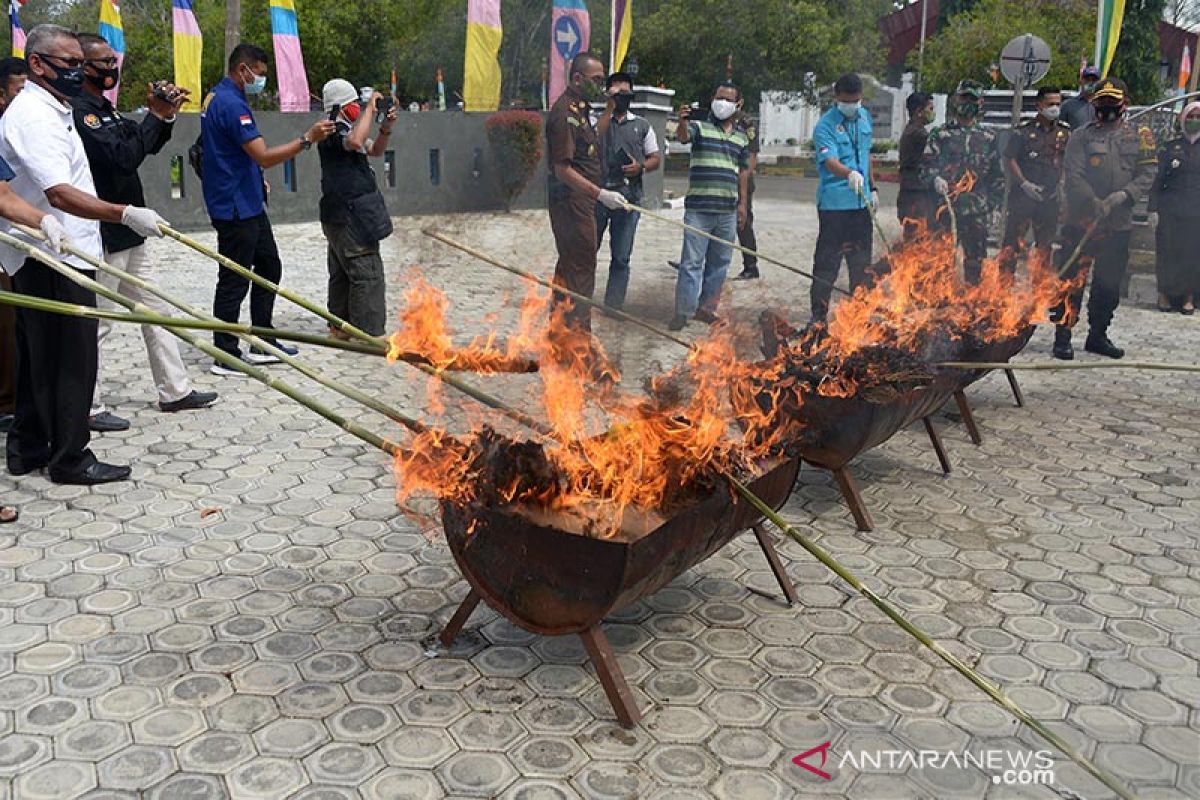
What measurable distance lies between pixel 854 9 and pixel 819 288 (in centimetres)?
2023

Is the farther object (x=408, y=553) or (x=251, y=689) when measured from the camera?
(x=408, y=553)

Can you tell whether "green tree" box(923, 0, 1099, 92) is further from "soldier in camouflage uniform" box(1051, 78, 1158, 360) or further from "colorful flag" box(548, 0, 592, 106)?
"soldier in camouflage uniform" box(1051, 78, 1158, 360)

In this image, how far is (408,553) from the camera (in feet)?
15.7

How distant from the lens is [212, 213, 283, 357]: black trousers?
7227 mm

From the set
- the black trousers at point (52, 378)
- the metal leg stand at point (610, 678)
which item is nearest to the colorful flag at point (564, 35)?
the black trousers at point (52, 378)

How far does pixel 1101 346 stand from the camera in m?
9.03

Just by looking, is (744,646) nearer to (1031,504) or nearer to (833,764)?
(833,764)

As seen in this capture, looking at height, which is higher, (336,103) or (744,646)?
(336,103)

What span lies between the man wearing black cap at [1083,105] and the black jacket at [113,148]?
475 inches

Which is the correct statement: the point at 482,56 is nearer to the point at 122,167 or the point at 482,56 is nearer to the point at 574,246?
the point at 574,246

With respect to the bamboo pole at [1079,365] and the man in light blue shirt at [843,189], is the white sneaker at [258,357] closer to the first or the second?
the man in light blue shirt at [843,189]

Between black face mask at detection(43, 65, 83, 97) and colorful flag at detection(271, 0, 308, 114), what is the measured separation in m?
13.7

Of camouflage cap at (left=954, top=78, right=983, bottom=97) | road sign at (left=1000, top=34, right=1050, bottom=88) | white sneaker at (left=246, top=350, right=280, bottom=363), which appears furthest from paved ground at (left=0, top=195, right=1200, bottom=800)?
road sign at (left=1000, top=34, right=1050, bottom=88)

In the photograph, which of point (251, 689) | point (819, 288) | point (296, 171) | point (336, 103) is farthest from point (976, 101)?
point (296, 171)
